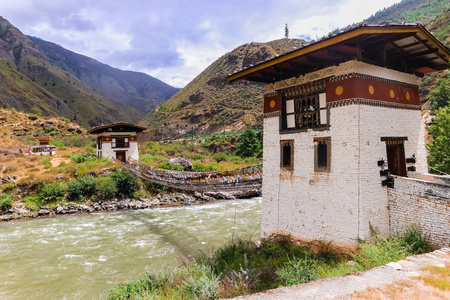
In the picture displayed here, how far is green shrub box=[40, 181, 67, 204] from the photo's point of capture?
732 inches

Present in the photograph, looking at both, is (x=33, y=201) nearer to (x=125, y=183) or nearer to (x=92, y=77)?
(x=125, y=183)

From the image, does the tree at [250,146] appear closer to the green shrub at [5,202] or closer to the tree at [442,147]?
the tree at [442,147]

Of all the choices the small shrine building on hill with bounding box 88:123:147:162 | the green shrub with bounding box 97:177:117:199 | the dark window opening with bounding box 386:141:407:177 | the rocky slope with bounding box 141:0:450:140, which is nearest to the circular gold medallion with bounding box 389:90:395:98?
the dark window opening with bounding box 386:141:407:177

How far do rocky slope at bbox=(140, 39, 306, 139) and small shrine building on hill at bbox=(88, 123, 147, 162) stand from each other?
32993 millimetres

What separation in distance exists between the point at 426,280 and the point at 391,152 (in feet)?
17.3

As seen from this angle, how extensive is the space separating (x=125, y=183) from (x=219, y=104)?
52.8 m

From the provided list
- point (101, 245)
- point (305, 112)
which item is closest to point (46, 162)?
point (101, 245)

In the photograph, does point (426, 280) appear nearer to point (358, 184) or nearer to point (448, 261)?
point (448, 261)

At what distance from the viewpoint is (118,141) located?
2577 centimetres

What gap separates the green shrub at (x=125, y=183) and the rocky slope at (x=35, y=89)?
176 ft

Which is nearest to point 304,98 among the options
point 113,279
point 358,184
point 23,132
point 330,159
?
point 330,159

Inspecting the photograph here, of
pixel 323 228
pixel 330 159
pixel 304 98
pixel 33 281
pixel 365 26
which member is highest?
pixel 365 26

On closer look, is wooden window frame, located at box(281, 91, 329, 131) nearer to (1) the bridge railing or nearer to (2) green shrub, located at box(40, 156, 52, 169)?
(1) the bridge railing

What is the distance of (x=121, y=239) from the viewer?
12617 millimetres
